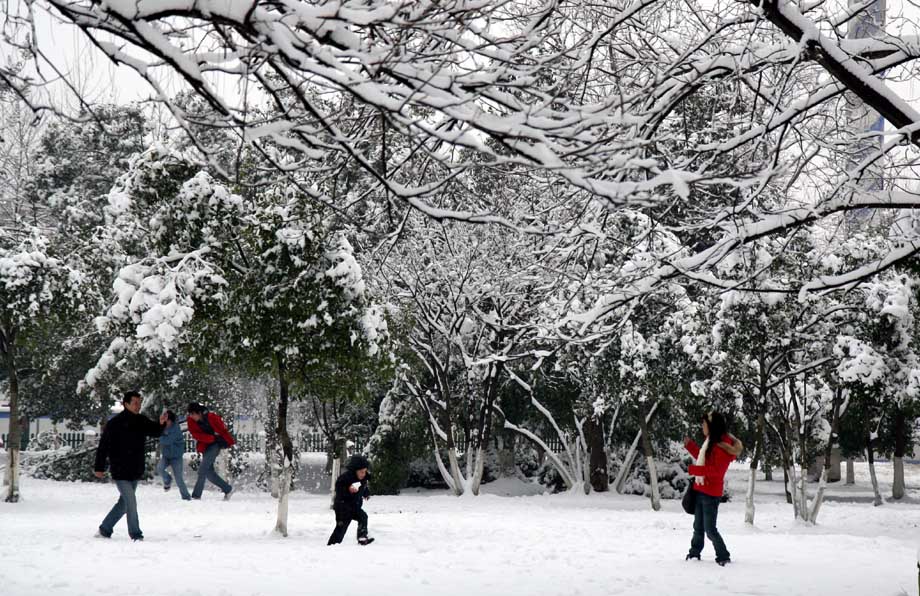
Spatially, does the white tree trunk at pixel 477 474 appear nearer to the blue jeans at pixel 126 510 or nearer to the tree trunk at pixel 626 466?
A: the tree trunk at pixel 626 466

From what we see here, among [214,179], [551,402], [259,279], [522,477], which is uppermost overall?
[214,179]

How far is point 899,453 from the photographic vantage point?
24641 mm

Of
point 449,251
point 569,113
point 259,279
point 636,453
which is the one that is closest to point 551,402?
point 636,453

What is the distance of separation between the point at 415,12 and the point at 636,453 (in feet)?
63.3

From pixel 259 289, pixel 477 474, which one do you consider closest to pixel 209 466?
pixel 259 289

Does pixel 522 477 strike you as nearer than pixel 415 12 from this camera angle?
No

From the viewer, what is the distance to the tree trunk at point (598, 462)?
22.7 m

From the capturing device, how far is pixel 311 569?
775 cm

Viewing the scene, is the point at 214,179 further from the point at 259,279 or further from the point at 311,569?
the point at 311,569

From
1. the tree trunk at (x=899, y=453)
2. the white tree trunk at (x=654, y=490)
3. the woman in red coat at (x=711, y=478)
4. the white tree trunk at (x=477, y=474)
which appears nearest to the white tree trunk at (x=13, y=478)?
the white tree trunk at (x=477, y=474)

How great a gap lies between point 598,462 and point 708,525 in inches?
583

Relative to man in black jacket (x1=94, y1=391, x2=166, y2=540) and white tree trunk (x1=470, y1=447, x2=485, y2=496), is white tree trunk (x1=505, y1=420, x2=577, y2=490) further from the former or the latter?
man in black jacket (x1=94, y1=391, x2=166, y2=540)

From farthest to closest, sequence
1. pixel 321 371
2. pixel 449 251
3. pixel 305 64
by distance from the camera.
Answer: pixel 449 251
pixel 321 371
pixel 305 64

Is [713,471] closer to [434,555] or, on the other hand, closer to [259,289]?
[434,555]
